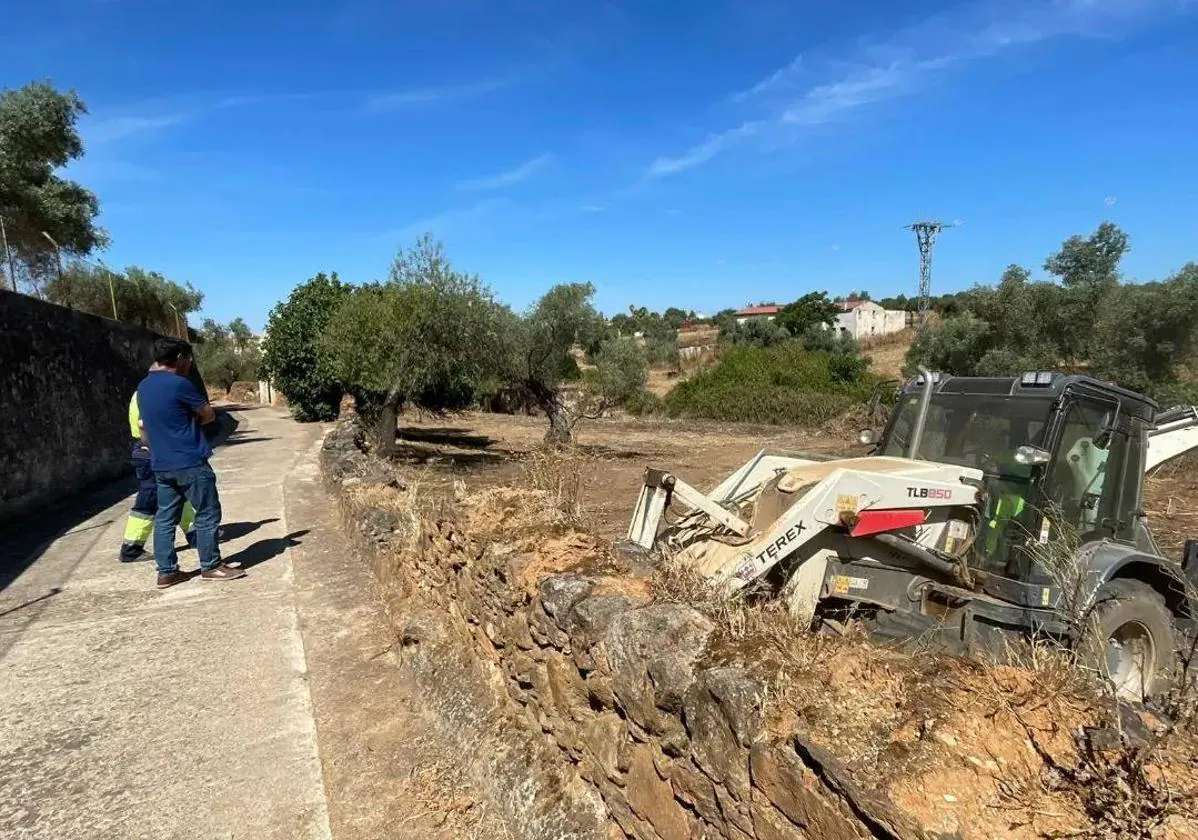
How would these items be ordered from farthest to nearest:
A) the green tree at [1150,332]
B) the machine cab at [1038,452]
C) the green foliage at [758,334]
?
1. the green foliage at [758,334]
2. the green tree at [1150,332]
3. the machine cab at [1038,452]

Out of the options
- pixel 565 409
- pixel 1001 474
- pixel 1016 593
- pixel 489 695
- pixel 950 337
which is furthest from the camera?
pixel 950 337

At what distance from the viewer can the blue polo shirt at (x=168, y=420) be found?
236 inches

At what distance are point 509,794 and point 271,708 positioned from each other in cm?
168

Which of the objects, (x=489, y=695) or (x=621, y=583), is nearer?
(x=621, y=583)

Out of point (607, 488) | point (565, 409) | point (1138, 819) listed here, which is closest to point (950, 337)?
point (565, 409)

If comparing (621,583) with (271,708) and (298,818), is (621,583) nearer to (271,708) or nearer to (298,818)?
(298,818)

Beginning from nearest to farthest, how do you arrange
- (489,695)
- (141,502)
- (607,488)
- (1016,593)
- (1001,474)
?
(489,695) < (1016,593) < (1001,474) < (141,502) < (607,488)

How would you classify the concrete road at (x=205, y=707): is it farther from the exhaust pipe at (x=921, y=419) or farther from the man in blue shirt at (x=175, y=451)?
the exhaust pipe at (x=921, y=419)

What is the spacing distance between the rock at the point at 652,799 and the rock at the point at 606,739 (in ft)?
0.37

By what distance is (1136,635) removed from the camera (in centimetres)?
495

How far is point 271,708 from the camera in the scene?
4.33 metres

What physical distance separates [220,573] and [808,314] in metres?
62.3

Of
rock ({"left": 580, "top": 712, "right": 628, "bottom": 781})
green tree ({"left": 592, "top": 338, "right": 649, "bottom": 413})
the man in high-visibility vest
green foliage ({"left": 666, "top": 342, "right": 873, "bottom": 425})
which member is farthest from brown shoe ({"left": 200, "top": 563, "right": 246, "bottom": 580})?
green foliage ({"left": 666, "top": 342, "right": 873, "bottom": 425})

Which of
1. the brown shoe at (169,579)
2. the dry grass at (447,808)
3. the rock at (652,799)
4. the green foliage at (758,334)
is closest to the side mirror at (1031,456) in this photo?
the rock at (652,799)
